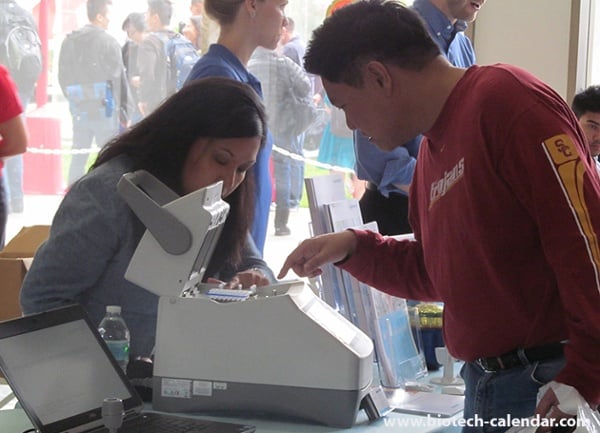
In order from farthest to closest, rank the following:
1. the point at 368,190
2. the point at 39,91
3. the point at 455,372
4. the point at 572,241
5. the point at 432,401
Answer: the point at 39,91, the point at 368,190, the point at 455,372, the point at 432,401, the point at 572,241

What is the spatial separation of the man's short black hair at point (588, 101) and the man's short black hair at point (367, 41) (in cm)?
244

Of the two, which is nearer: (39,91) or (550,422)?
(550,422)

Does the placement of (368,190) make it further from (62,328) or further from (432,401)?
(62,328)

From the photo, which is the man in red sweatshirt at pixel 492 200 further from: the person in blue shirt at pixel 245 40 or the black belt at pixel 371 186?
the black belt at pixel 371 186

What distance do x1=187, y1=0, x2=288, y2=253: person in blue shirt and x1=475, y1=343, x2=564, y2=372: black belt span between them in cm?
116

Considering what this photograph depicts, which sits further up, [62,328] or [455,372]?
[62,328]

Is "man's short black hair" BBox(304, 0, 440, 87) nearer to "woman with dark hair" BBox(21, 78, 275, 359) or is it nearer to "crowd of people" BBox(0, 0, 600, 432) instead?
"crowd of people" BBox(0, 0, 600, 432)

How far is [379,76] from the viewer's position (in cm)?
151

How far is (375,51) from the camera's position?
1504 mm

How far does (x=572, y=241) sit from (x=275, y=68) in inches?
137

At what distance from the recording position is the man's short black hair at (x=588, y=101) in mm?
3760

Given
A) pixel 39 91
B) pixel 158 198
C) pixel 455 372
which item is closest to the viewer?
pixel 158 198

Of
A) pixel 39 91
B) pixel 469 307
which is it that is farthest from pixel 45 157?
pixel 469 307

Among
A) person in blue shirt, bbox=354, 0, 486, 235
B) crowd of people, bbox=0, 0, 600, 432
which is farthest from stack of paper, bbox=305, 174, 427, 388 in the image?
person in blue shirt, bbox=354, 0, 486, 235
